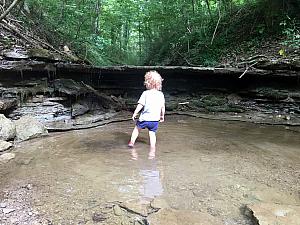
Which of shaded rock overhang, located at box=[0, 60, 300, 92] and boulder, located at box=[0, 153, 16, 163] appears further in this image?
shaded rock overhang, located at box=[0, 60, 300, 92]

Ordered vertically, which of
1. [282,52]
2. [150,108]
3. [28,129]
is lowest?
[28,129]

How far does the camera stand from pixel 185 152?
5711 mm

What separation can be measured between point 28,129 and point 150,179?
3.89 metres

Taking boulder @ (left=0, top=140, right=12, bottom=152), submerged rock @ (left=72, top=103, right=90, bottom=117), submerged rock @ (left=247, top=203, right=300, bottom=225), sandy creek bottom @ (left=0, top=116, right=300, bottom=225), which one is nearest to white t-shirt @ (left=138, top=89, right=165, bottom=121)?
sandy creek bottom @ (left=0, top=116, right=300, bottom=225)

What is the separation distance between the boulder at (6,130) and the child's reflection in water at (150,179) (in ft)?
9.25

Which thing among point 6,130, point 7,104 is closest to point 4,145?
point 6,130

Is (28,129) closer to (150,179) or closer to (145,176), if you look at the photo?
(145,176)

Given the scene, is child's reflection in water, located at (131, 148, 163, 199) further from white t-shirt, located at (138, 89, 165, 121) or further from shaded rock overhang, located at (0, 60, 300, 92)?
shaded rock overhang, located at (0, 60, 300, 92)

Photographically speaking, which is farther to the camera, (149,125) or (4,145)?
(149,125)

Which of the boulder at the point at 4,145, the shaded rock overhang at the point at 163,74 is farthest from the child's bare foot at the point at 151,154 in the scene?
the shaded rock overhang at the point at 163,74

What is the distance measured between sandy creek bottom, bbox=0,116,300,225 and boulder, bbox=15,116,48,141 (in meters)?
0.32

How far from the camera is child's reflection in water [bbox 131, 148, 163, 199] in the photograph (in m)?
3.86

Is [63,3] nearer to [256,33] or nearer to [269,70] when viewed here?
[256,33]

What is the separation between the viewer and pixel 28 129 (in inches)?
280
